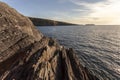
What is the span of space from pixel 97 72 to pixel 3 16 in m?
21.7

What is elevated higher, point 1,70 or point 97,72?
point 1,70

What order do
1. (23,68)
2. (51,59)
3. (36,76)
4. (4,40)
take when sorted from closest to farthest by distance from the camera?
(36,76), (23,68), (51,59), (4,40)

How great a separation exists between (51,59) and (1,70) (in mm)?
6265

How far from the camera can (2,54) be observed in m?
19.0

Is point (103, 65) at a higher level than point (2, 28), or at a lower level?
lower

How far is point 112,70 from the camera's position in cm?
3117

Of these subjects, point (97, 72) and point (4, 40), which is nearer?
point (4, 40)

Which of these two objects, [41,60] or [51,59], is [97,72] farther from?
[41,60]

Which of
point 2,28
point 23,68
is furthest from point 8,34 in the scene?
point 23,68

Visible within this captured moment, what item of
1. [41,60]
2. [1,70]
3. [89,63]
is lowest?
[89,63]

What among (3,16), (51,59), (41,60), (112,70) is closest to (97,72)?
(112,70)

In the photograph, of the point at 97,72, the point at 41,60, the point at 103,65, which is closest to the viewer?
the point at 41,60

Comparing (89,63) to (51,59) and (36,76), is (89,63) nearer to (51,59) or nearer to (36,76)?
(51,59)

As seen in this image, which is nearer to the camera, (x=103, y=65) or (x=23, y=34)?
(x=23, y=34)
